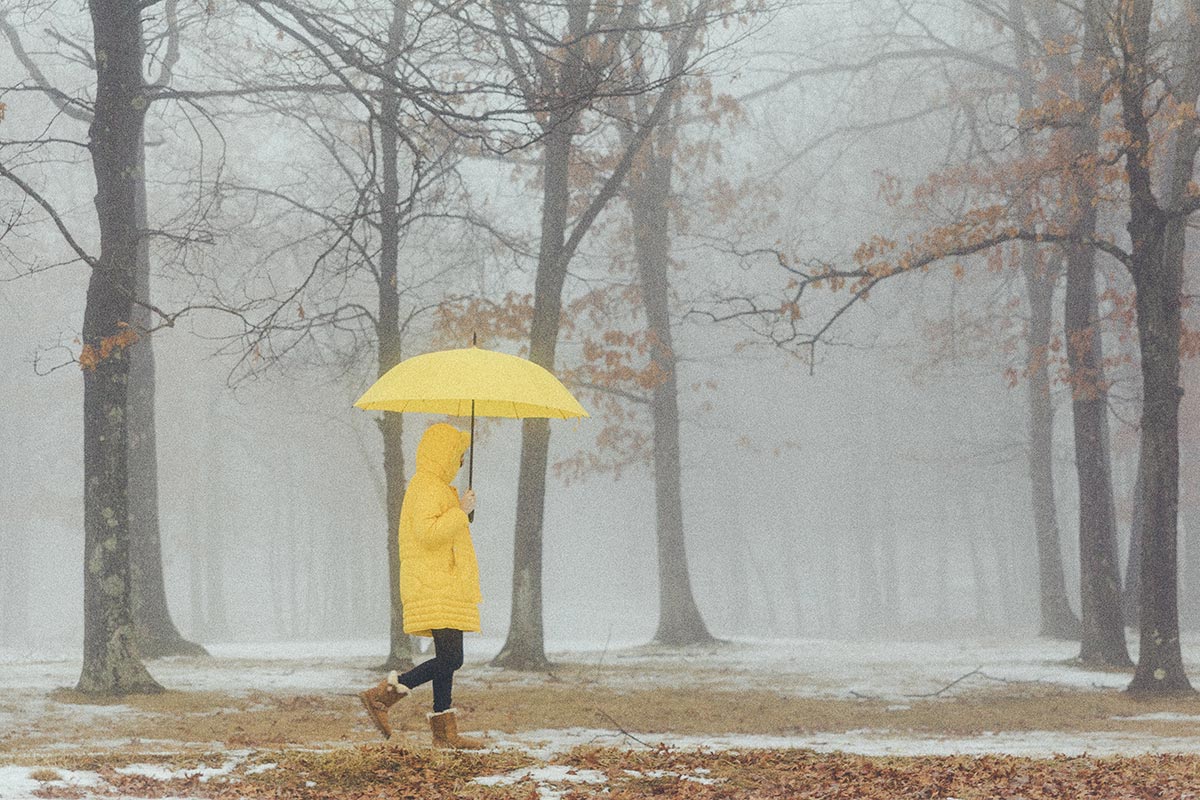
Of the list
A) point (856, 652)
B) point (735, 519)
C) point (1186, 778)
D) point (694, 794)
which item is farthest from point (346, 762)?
point (735, 519)

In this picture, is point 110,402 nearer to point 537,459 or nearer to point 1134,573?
point 537,459

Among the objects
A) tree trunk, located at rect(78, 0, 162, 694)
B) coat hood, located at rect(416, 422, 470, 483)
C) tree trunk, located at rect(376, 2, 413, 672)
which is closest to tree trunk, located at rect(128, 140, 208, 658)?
tree trunk, located at rect(376, 2, 413, 672)

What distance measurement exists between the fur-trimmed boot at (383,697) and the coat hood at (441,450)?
1295mm

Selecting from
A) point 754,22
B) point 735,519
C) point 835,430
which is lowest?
point 735,519

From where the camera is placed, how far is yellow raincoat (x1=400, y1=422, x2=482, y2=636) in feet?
25.8

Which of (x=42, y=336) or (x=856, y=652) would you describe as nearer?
(x=856, y=652)

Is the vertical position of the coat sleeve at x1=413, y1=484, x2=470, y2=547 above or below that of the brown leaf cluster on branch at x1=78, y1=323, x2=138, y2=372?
below

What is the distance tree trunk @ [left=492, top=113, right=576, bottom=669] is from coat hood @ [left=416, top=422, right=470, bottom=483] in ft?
25.1

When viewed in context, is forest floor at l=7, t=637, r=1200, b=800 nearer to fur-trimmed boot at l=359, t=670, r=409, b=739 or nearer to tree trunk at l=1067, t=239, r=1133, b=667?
fur-trimmed boot at l=359, t=670, r=409, b=739

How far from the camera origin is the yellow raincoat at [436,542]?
7875mm

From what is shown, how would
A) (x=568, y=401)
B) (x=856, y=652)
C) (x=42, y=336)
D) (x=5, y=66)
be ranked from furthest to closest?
(x=42, y=336)
(x=5, y=66)
(x=856, y=652)
(x=568, y=401)

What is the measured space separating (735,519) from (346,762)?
33962 mm

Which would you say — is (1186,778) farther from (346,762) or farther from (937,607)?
(937,607)

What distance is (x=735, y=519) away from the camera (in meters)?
40.4
